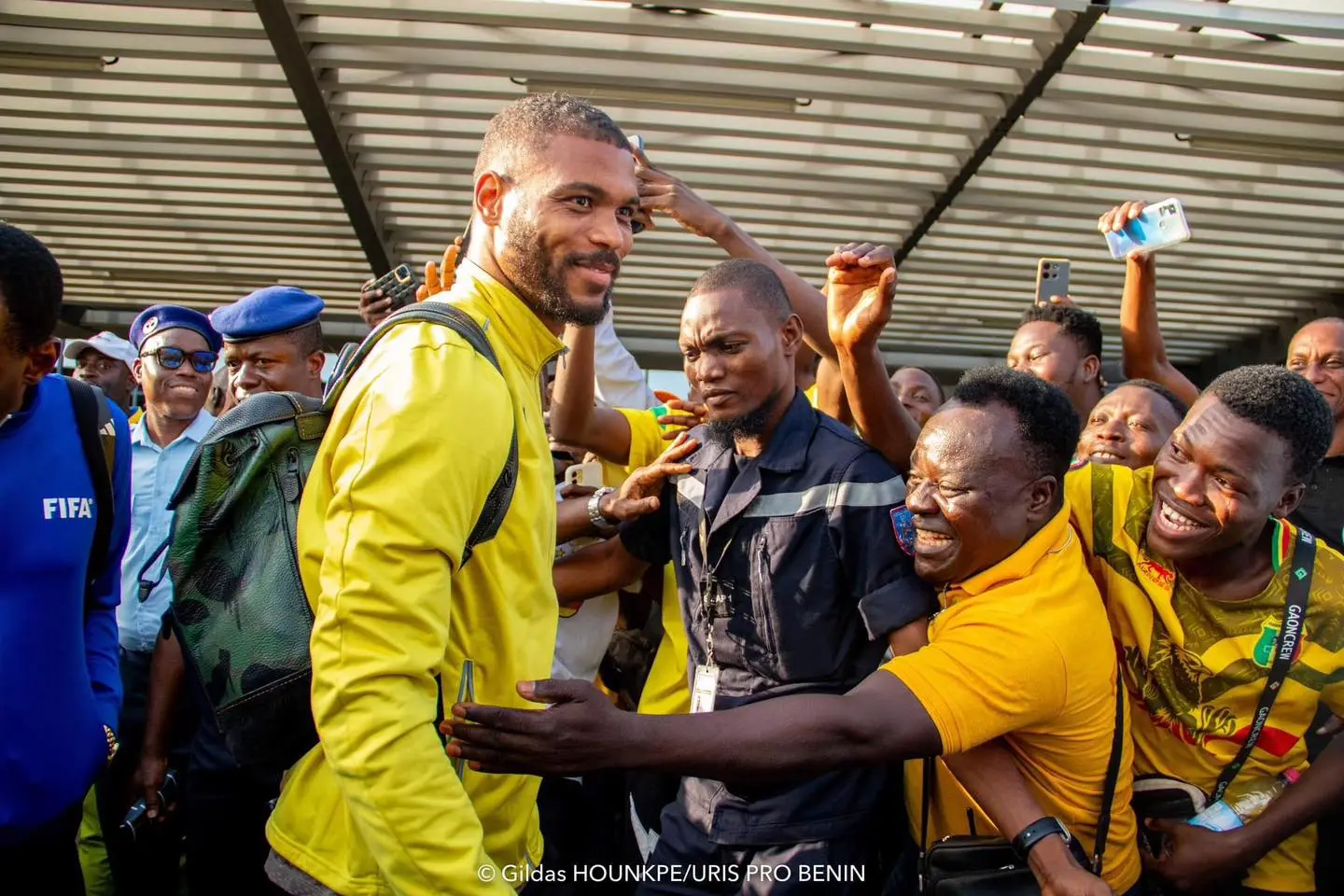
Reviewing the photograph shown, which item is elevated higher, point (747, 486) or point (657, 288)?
point (657, 288)

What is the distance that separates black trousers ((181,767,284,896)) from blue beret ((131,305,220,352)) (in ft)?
6.00

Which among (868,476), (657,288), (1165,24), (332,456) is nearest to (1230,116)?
(1165,24)

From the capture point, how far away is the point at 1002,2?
23.3ft

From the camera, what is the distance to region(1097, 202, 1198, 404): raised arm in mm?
3525

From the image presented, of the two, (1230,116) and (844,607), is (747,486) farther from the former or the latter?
(1230,116)

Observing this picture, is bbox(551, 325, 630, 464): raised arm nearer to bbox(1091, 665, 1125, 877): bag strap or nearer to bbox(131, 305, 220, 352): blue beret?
bbox(131, 305, 220, 352): blue beret

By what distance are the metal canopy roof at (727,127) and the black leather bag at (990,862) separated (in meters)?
6.20

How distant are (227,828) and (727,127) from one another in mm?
7003

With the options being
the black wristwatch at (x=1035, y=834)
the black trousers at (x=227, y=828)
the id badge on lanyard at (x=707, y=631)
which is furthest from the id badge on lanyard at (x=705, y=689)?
the black trousers at (x=227, y=828)

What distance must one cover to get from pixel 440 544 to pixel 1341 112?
9407mm

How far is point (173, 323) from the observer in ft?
12.8

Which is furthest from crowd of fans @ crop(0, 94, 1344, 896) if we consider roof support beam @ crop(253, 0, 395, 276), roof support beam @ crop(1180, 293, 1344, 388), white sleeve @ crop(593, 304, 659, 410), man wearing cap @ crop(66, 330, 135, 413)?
roof support beam @ crop(1180, 293, 1344, 388)

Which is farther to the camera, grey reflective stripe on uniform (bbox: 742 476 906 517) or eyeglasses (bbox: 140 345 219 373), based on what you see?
eyeglasses (bbox: 140 345 219 373)

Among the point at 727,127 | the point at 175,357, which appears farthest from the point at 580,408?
the point at 727,127
